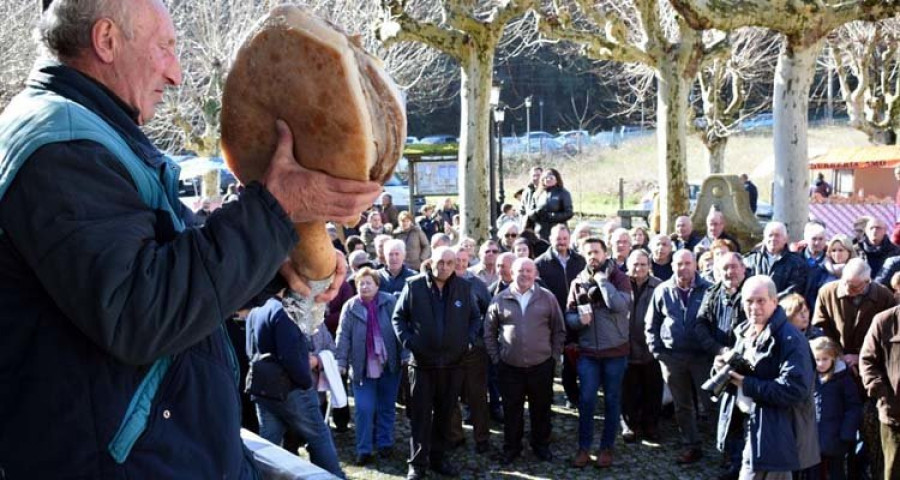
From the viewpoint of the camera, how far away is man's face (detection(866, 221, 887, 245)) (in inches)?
423

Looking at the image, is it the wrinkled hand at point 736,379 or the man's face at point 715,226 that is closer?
the wrinkled hand at point 736,379

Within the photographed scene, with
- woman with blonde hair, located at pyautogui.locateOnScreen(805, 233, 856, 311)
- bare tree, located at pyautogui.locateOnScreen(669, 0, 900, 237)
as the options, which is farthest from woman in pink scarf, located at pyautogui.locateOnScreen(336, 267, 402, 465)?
bare tree, located at pyautogui.locateOnScreen(669, 0, 900, 237)

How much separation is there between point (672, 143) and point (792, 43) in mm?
5143

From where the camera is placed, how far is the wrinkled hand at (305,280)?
6.89 ft

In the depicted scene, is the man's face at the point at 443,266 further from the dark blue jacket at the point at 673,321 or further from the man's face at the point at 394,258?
the dark blue jacket at the point at 673,321

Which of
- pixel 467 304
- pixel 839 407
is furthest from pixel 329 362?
pixel 839 407

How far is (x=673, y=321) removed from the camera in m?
8.44

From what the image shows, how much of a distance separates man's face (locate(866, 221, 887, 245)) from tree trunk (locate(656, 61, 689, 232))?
245 inches

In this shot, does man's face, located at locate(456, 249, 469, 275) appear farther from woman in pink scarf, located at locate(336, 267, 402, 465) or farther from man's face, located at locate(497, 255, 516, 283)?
woman in pink scarf, located at locate(336, 267, 402, 465)

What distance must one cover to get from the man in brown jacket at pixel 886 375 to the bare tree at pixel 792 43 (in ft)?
18.4

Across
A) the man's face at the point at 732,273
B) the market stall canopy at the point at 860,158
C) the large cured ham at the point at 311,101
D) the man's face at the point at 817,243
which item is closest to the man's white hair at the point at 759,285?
the man's face at the point at 732,273

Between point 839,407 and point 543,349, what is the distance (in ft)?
8.75

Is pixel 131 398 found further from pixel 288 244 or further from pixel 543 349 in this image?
pixel 543 349

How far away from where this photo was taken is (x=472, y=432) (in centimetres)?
966
